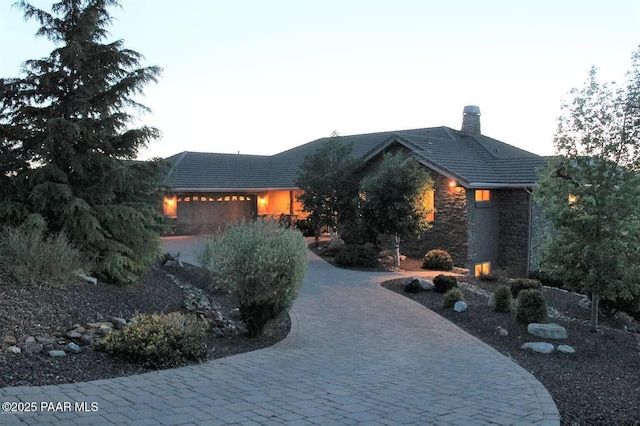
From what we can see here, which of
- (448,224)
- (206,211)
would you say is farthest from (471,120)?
(206,211)

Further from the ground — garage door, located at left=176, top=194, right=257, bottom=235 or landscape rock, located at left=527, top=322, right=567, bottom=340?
garage door, located at left=176, top=194, right=257, bottom=235

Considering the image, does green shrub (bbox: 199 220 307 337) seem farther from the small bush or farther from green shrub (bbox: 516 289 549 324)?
the small bush

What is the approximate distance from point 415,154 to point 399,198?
3.24 m

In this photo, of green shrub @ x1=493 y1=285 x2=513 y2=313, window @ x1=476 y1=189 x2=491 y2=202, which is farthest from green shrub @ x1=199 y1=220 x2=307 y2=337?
window @ x1=476 y1=189 x2=491 y2=202

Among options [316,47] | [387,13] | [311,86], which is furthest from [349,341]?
[311,86]

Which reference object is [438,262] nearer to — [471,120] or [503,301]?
[503,301]

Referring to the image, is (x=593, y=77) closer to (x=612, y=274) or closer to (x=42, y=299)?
(x=612, y=274)

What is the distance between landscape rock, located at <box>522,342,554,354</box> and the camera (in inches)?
322

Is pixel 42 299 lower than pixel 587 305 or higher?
higher

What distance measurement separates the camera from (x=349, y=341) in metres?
8.37

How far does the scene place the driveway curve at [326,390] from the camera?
4.44 metres

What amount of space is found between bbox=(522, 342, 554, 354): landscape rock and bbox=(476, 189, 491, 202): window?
38.9ft

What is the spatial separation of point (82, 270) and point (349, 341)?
5.11 m

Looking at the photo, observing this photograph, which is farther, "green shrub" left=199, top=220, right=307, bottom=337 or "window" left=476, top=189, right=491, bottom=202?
"window" left=476, top=189, right=491, bottom=202
